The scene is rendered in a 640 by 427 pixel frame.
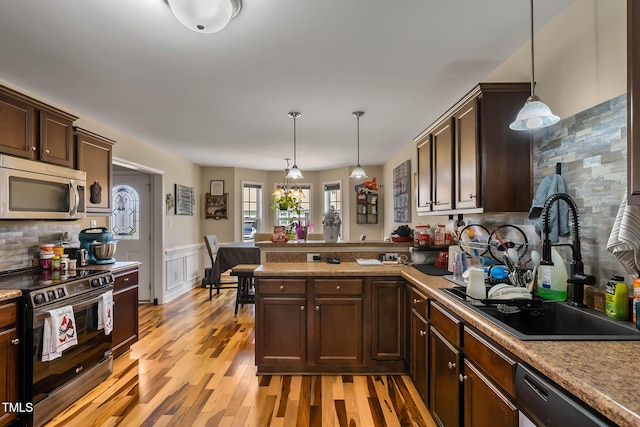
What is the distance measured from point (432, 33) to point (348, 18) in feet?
1.81

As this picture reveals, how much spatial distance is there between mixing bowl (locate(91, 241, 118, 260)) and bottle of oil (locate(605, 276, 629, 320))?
3.76 metres

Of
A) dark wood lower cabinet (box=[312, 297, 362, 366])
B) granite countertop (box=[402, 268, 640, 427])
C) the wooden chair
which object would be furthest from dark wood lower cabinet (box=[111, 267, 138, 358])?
granite countertop (box=[402, 268, 640, 427])

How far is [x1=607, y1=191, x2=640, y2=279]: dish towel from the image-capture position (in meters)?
1.30

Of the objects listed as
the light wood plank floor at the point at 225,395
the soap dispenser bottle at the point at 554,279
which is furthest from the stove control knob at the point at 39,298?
the soap dispenser bottle at the point at 554,279

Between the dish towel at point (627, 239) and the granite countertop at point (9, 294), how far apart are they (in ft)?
10.2

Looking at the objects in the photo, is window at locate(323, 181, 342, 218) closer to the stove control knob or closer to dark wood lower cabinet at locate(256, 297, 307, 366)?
dark wood lower cabinet at locate(256, 297, 307, 366)

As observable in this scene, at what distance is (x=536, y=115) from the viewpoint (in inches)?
61.8

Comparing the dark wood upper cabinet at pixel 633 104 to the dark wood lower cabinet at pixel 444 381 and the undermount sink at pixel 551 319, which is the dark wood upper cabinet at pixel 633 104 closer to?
the undermount sink at pixel 551 319

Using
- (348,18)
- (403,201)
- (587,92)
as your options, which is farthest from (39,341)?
(403,201)

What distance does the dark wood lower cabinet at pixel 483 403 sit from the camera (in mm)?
1230

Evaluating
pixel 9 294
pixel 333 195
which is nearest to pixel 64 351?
pixel 9 294

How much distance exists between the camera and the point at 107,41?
6.81ft

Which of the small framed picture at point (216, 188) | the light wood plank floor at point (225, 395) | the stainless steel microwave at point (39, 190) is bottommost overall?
the light wood plank floor at point (225, 395)

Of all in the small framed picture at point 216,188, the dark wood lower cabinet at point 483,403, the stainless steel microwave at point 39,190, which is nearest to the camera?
the dark wood lower cabinet at point 483,403
